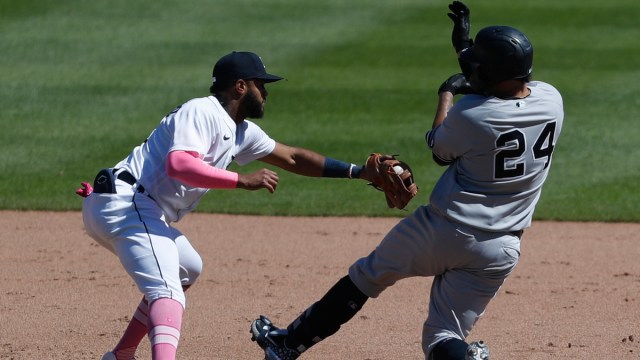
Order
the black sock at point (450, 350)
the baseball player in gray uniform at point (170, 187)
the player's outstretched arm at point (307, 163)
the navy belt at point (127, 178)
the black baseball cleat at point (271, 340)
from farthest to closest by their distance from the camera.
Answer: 1. the player's outstretched arm at point (307, 163)
2. the black baseball cleat at point (271, 340)
3. the navy belt at point (127, 178)
4. the baseball player in gray uniform at point (170, 187)
5. the black sock at point (450, 350)

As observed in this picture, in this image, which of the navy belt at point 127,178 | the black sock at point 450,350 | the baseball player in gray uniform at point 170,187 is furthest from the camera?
the navy belt at point 127,178

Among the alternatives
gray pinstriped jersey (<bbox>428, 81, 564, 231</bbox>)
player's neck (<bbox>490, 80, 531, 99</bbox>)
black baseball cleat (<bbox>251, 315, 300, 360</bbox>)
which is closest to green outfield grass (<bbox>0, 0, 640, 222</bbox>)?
black baseball cleat (<bbox>251, 315, 300, 360</bbox>)

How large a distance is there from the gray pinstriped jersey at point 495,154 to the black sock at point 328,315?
63 centimetres

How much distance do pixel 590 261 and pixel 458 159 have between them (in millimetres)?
3864

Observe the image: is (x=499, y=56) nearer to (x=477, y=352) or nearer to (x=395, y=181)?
(x=395, y=181)

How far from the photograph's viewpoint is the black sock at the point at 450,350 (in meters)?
4.62

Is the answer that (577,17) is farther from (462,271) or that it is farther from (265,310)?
(462,271)

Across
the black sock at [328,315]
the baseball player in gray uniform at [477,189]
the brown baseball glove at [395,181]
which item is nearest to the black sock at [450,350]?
the baseball player in gray uniform at [477,189]

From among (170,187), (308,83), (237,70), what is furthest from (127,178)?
(308,83)

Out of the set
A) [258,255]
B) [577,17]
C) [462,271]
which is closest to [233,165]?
[258,255]

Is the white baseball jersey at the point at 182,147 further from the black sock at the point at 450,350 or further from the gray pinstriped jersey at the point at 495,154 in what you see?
the black sock at the point at 450,350

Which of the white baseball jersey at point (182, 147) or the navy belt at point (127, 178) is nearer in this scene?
the white baseball jersey at point (182, 147)

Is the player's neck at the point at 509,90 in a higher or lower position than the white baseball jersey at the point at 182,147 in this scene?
higher

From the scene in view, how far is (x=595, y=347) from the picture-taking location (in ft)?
19.8
